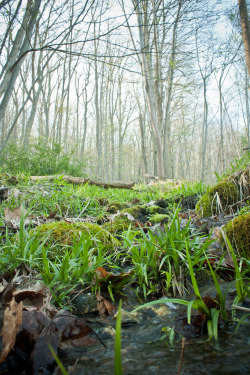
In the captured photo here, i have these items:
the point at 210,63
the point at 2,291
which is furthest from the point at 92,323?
the point at 210,63

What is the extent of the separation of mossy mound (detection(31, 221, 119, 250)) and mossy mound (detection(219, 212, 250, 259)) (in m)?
1.01

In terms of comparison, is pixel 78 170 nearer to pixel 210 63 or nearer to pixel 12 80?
pixel 12 80

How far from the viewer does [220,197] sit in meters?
3.20

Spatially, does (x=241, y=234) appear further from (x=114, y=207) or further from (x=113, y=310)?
(x=114, y=207)

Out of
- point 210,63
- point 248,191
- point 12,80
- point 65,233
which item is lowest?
point 65,233

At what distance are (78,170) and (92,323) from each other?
8.29m

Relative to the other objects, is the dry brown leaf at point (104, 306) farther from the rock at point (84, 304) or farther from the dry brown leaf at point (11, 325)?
the dry brown leaf at point (11, 325)

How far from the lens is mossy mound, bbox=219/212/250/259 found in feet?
5.96

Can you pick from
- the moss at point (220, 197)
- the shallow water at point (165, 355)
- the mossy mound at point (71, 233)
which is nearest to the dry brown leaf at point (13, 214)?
the mossy mound at point (71, 233)

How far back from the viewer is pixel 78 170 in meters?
9.21

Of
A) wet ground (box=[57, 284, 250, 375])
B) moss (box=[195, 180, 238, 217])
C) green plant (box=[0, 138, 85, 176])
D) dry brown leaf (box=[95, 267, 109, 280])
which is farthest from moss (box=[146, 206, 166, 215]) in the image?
green plant (box=[0, 138, 85, 176])

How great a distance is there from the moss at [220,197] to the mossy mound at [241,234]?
3.74ft

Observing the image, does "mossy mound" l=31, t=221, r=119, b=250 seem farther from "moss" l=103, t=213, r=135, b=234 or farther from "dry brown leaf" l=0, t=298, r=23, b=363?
"dry brown leaf" l=0, t=298, r=23, b=363

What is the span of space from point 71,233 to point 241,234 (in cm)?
151
